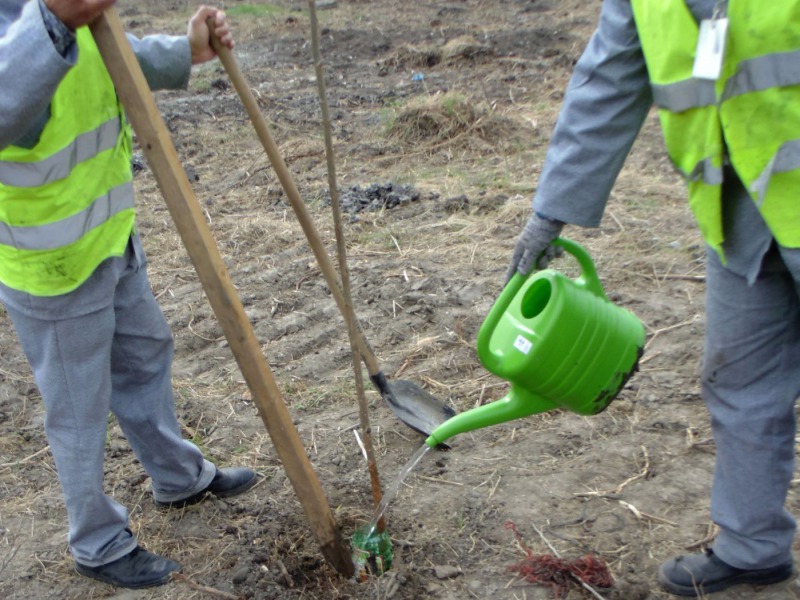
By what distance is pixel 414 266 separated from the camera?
4.74 metres

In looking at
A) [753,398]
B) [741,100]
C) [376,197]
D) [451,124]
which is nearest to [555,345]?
[753,398]

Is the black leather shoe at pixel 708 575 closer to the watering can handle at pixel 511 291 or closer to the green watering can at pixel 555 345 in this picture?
the green watering can at pixel 555 345

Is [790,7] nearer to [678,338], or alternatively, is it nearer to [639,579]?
[639,579]

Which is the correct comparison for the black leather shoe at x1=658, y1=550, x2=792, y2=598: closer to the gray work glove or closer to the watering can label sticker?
the watering can label sticker

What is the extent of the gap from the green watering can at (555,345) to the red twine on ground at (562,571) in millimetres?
519

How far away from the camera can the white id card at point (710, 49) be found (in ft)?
6.02

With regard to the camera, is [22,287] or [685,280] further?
[685,280]

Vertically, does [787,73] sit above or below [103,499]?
above

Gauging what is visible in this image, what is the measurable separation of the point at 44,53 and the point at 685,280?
128 inches

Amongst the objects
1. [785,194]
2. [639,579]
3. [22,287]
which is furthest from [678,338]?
[22,287]

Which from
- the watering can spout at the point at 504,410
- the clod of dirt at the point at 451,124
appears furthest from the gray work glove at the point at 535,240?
the clod of dirt at the point at 451,124

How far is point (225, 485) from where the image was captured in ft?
10.2

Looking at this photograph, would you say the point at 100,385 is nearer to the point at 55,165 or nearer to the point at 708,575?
the point at 55,165

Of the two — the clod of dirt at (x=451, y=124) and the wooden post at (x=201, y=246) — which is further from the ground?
the wooden post at (x=201, y=246)
